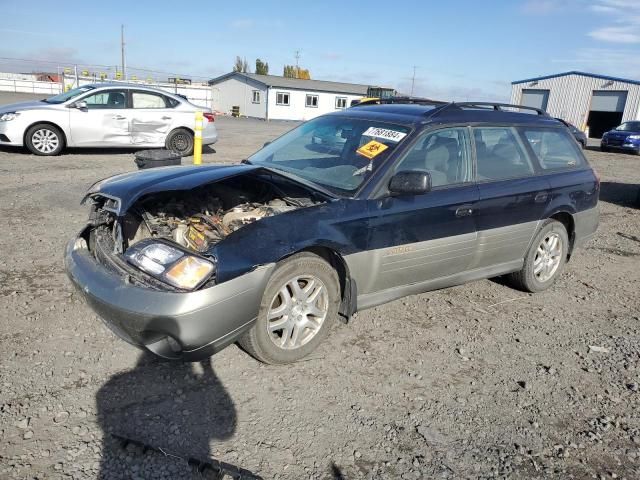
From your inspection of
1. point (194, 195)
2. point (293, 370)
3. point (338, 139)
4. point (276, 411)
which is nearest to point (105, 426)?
point (276, 411)

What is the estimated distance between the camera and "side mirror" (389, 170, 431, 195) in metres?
3.48

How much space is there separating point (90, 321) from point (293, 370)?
1607 millimetres

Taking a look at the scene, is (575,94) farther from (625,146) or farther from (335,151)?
(335,151)

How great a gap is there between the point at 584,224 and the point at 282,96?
39222 mm

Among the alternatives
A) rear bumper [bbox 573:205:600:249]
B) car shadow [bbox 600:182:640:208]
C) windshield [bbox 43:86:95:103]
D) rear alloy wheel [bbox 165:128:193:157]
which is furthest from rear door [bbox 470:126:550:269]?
windshield [bbox 43:86:95:103]

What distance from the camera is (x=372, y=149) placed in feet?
12.9

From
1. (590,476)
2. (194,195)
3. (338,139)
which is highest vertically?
(338,139)

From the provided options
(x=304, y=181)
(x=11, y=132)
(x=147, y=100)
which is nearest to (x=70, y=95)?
(x=11, y=132)

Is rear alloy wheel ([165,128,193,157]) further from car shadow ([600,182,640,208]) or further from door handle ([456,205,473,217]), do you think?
car shadow ([600,182,640,208])

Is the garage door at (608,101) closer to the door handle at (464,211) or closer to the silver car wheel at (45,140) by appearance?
the silver car wheel at (45,140)

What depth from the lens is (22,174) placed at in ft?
28.5

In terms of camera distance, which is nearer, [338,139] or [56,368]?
[56,368]

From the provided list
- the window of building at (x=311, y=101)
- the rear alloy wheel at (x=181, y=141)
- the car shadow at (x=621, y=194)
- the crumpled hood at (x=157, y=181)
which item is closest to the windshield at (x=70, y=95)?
the rear alloy wheel at (x=181, y=141)

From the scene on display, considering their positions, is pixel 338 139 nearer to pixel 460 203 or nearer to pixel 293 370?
pixel 460 203
